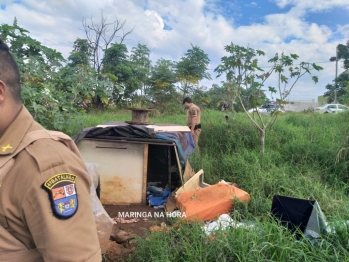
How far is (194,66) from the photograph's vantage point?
13.5 meters

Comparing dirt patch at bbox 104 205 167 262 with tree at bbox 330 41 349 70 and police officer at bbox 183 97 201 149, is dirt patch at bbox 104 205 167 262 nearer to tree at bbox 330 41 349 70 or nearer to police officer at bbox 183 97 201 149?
police officer at bbox 183 97 201 149

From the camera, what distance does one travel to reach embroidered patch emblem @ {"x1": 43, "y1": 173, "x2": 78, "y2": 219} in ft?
2.52

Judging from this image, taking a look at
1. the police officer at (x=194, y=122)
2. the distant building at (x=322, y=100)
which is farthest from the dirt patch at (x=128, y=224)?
the distant building at (x=322, y=100)

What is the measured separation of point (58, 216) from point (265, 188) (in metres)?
3.62

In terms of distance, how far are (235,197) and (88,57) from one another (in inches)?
513

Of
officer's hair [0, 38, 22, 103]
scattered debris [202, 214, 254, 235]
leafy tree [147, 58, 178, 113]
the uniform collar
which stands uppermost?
leafy tree [147, 58, 178, 113]

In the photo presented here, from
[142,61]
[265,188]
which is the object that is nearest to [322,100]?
[142,61]

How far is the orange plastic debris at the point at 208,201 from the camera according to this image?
Answer: 335 centimetres

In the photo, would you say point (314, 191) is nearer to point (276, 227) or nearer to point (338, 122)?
point (276, 227)

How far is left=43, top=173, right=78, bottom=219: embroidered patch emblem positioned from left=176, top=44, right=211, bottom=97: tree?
13043mm

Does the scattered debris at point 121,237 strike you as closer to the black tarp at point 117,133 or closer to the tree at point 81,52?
the black tarp at point 117,133

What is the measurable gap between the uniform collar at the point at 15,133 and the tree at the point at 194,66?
42.5 feet

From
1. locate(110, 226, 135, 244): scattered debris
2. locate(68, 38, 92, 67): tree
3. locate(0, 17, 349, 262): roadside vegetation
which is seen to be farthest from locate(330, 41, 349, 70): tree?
locate(110, 226, 135, 244): scattered debris

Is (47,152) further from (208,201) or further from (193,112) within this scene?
(193,112)
